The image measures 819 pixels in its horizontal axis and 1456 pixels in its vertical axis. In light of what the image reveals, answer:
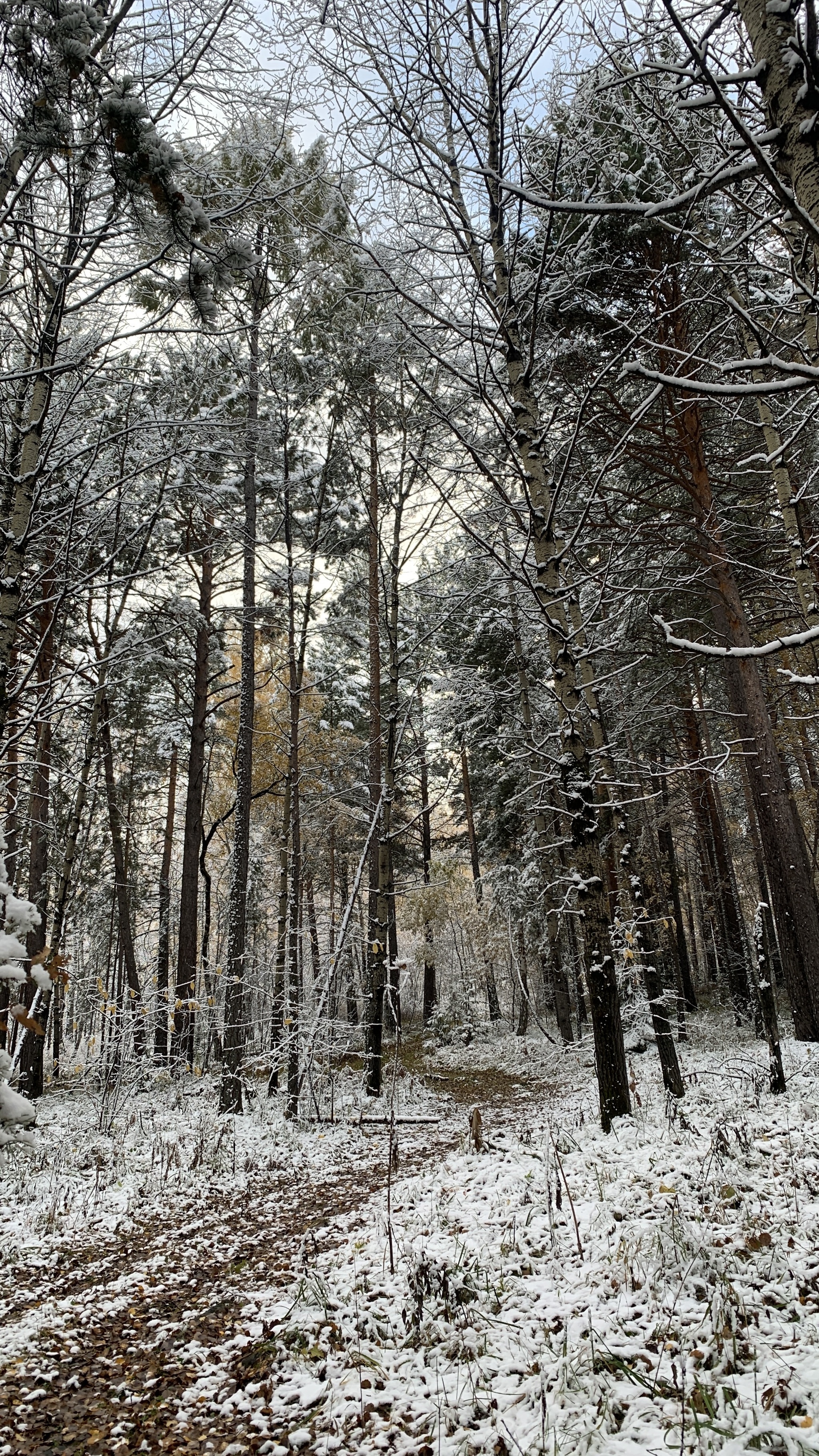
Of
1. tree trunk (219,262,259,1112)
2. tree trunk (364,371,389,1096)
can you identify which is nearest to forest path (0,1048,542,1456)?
tree trunk (219,262,259,1112)

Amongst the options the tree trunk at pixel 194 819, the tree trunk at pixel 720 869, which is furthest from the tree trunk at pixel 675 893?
the tree trunk at pixel 194 819

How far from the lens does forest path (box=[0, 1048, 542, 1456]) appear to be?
116 inches

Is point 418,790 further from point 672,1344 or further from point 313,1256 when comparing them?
point 672,1344

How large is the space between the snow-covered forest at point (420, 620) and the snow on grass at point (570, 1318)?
0.08ft

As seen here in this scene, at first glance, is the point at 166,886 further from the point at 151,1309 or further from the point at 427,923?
the point at 151,1309

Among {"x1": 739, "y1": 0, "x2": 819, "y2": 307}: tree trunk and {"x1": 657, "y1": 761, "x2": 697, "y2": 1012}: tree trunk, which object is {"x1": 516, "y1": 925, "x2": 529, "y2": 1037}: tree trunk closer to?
{"x1": 657, "y1": 761, "x2": 697, "y2": 1012}: tree trunk

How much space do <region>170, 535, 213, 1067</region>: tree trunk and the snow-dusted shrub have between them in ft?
35.4

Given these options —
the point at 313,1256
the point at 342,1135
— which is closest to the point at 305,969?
the point at 342,1135

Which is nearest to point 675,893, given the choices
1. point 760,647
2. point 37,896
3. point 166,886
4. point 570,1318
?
point 166,886

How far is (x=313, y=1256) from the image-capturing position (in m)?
4.37

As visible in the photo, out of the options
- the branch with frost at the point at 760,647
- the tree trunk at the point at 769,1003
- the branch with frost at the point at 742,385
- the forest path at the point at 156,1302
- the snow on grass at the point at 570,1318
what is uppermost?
the branch with frost at the point at 742,385

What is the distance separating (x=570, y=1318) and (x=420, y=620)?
11784 mm

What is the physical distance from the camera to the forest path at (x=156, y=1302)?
2957mm

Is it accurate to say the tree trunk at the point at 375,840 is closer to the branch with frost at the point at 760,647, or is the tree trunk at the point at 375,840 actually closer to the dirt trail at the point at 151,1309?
the dirt trail at the point at 151,1309
